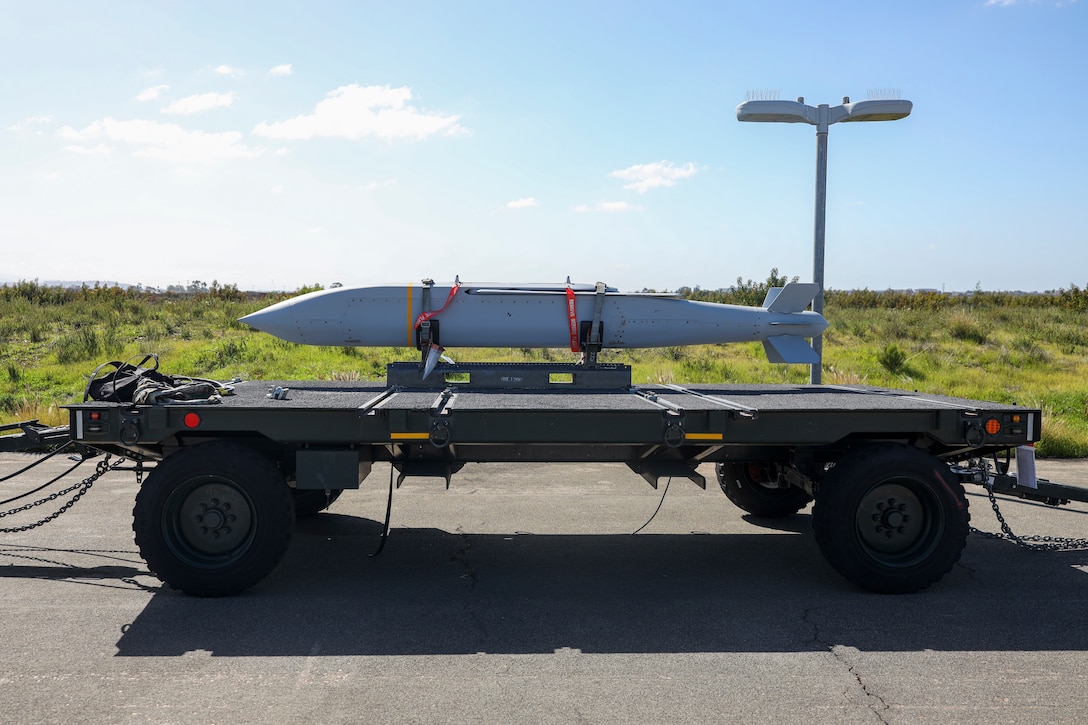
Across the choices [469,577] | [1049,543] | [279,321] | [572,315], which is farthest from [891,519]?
[279,321]

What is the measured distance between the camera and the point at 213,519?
5.12m

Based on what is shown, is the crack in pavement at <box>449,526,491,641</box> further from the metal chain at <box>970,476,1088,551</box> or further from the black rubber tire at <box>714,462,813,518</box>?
Result: the metal chain at <box>970,476,1088,551</box>

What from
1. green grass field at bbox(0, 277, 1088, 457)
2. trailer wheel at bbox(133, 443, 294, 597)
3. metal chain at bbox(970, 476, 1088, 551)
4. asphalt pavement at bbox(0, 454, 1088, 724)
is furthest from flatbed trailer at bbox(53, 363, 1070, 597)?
green grass field at bbox(0, 277, 1088, 457)

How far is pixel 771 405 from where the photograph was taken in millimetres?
5559

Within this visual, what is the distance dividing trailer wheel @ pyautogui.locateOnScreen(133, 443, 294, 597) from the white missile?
2536 millimetres

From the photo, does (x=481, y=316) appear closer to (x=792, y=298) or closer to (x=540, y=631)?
(x=792, y=298)

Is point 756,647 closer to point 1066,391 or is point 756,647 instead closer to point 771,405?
point 771,405

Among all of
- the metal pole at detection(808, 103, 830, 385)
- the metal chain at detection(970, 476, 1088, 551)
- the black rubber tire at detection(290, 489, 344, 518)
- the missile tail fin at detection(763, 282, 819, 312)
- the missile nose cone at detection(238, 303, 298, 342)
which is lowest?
the metal chain at detection(970, 476, 1088, 551)

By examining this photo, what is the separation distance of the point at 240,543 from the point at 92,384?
1.69 metres

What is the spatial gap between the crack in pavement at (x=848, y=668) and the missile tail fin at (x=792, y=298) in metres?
4.01

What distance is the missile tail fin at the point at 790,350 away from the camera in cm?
816

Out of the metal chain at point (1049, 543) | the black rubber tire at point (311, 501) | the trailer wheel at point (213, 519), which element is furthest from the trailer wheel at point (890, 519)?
the black rubber tire at point (311, 501)

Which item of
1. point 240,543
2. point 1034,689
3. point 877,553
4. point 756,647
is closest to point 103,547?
point 240,543

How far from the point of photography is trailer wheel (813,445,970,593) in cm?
525
